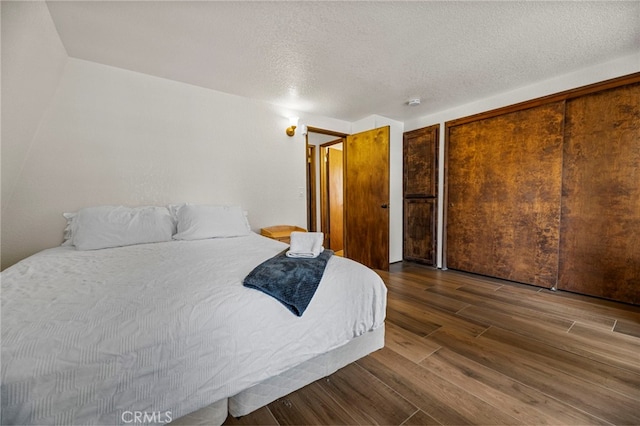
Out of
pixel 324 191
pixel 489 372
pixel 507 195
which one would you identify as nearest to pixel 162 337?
pixel 489 372

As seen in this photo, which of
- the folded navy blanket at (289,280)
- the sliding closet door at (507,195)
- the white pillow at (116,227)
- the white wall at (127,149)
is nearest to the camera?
the folded navy blanket at (289,280)

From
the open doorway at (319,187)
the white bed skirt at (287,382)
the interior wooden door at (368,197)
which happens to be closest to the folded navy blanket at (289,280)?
the white bed skirt at (287,382)

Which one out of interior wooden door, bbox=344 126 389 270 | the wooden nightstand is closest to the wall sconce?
interior wooden door, bbox=344 126 389 270

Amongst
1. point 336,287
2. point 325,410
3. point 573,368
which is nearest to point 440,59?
point 336,287

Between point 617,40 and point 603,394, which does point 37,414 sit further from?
point 617,40

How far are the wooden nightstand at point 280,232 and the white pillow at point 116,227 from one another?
106cm

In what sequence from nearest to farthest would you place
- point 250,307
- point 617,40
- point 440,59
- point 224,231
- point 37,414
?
point 37,414 < point 250,307 < point 617,40 < point 440,59 < point 224,231

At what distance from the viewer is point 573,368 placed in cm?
150

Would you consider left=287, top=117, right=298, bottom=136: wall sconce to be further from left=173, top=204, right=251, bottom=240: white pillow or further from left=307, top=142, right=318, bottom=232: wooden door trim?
left=307, top=142, right=318, bottom=232: wooden door trim

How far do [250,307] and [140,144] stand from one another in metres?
2.35

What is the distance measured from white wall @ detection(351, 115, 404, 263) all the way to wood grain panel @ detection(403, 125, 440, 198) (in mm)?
110

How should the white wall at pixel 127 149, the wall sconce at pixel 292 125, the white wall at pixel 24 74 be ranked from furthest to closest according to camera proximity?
the wall sconce at pixel 292 125 < the white wall at pixel 127 149 < the white wall at pixel 24 74

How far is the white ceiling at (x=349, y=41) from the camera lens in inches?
65.9

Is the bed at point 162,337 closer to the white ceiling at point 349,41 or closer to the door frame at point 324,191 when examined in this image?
the white ceiling at point 349,41
